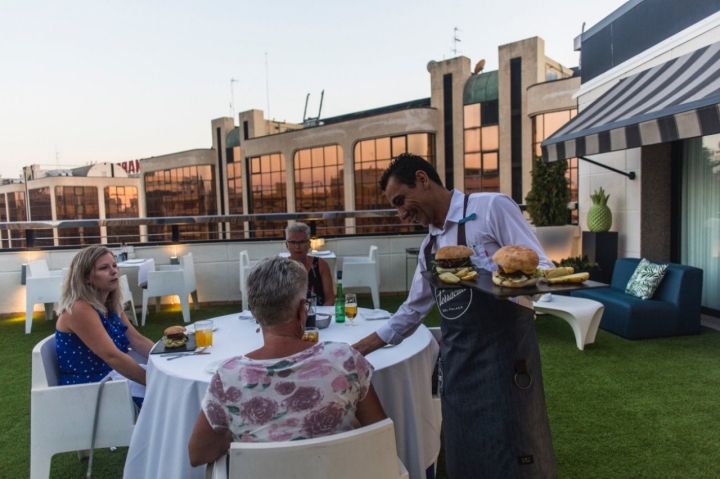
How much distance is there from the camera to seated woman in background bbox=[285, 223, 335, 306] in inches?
140

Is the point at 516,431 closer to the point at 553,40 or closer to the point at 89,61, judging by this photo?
the point at 89,61

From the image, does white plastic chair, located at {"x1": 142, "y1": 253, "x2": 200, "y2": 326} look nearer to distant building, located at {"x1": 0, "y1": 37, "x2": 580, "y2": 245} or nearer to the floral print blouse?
distant building, located at {"x1": 0, "y1": 37, "x2": 580, "y2": 245}

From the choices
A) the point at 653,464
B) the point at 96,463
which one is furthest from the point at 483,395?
the point at 96,463

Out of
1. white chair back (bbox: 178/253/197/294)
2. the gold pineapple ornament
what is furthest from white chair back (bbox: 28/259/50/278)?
the gold pineapple ornament

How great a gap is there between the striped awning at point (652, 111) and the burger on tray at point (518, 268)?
3.63m

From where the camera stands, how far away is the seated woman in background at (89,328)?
2.22 metres

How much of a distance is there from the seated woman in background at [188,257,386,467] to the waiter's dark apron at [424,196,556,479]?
0.34m

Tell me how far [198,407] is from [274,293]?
739 mm

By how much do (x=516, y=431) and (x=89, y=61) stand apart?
53.6ft

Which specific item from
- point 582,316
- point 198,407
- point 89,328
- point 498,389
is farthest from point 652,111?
point 89,328

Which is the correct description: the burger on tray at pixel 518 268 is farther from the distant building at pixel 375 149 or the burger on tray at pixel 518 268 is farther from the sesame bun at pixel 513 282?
the distant building at pixel 375 149

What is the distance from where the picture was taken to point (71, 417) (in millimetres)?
2018

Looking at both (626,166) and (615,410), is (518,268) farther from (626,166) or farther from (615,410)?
(626,166)

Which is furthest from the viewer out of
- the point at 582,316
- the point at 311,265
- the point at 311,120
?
the point at 311,120
